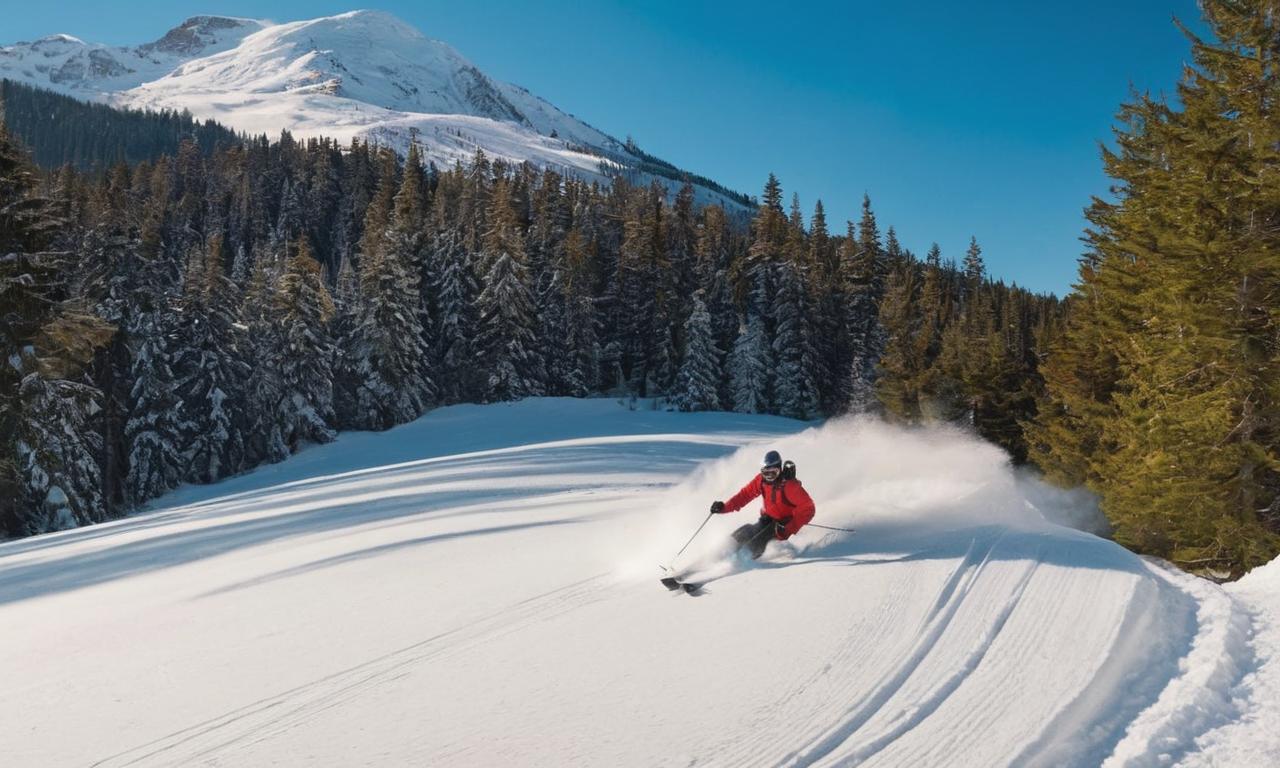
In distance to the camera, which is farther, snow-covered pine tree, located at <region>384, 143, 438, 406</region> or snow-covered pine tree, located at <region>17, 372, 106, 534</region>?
snow-covered pine tree, located at <region>384, 143, 438, 406</region>

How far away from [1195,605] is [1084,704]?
2364 millimetres

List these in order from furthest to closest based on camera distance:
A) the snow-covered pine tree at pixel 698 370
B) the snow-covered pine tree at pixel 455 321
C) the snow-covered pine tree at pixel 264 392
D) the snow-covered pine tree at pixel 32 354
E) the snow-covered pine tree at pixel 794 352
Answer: the snow-covered pine tree at pixel 794 352, the snow-covered pine tree at pixel 455 321, the snow-covered pine tree at pixel 698 370, the snow-covered pine tree at pixel 264 392, the snow-covered pine tree at pixel 32 354

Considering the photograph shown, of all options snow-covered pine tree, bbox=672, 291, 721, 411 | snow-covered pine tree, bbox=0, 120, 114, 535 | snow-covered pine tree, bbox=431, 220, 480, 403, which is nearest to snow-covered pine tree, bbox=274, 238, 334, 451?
snow-covered pine tree, bbox=431, 220, 480, 403

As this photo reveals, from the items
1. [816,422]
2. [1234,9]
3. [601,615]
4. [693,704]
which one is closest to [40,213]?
[601,615]

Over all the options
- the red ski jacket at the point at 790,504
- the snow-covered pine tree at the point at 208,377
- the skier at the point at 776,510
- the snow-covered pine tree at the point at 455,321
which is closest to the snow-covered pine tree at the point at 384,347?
the snow-covered pine tree at the point at 455,321

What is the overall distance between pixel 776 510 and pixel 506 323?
127ft

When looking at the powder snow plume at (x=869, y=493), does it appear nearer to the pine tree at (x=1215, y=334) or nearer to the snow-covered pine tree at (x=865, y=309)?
the pine tree at (x=1215, y=334)

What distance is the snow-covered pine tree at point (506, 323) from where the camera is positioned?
4481 cm

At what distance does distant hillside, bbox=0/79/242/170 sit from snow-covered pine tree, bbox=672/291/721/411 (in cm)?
15437

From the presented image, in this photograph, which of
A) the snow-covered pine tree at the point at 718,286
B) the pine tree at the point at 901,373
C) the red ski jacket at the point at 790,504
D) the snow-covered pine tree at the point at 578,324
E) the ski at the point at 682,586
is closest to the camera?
the ski at the point at 682,586

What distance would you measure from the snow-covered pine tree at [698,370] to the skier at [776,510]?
37.9 m

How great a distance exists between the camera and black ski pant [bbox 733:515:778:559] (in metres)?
7.79

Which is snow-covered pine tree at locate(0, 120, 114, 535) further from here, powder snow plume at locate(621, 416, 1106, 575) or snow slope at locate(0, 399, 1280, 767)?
powder snow plume at locate(621, 416, 1106, 575)

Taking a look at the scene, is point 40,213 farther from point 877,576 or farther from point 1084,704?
point 1084,704
